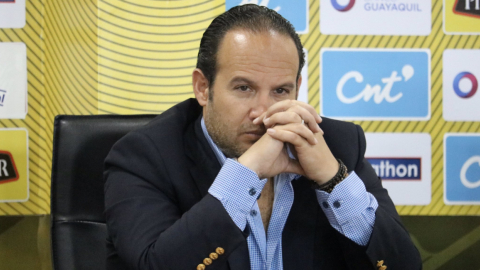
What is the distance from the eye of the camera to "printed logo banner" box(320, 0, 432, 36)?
2.32m

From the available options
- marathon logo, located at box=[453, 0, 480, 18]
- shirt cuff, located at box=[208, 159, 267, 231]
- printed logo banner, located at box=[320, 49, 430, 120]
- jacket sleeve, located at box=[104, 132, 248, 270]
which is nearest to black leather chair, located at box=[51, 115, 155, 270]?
jacket sleeve, located at box=[104, 132, 248, 270]

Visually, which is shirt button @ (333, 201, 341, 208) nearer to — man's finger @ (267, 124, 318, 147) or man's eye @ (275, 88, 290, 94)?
man's finger @ (267, 124, 318, 147)

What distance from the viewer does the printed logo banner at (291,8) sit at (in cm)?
229

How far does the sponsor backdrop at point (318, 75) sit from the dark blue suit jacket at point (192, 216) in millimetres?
857

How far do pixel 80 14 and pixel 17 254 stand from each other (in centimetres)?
125

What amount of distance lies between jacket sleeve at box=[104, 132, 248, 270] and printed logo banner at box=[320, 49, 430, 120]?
4.00 ft

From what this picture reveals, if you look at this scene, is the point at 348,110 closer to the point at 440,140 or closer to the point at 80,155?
the point at 440,140

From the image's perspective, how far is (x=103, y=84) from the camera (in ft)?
7.38

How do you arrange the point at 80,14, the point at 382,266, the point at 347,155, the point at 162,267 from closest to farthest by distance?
1. the point at 162,267
2. the point at 382,266
3. the point at 347,155
4. the point at 80,14

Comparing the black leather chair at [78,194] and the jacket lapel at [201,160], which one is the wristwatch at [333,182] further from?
the black leather chair at [78,194]

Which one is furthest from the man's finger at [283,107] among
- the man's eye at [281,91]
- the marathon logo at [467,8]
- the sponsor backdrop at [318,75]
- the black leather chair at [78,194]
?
the marathon logo at [467,8]

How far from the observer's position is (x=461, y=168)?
236 centimetres

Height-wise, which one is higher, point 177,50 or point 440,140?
point 177,50

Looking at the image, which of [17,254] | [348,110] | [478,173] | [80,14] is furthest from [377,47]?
[17,254]
